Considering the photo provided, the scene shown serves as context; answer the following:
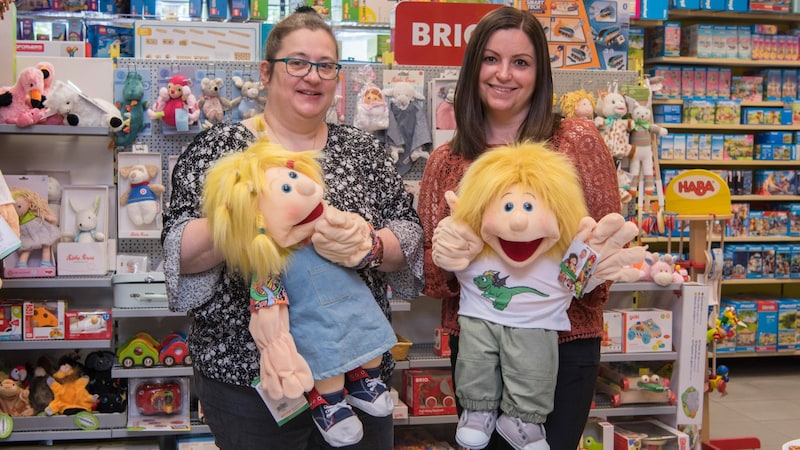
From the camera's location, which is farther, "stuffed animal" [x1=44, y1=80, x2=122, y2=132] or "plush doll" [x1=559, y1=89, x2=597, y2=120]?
"plush doll" [x1=559, y1=89, x2=597, y2=120]

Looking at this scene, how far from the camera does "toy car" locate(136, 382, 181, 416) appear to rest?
3176mm

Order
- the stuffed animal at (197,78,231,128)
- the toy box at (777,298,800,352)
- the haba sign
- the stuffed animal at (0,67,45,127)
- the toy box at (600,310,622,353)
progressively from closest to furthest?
1. the stuffed animal at (0,67,45,127)
2. the stuffed animal at (197,78,231,128)
3. the toy box at (600,310,622,353)
4. the haba sign
5. the toy box at (777,298,800,352)

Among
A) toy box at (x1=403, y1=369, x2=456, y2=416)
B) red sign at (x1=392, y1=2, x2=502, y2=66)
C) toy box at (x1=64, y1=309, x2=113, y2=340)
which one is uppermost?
red sign at (x1=392, y1=2, x2=502, y2=66)

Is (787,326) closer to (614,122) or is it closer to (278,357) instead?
(614,122)

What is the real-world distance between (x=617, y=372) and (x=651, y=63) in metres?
3.34

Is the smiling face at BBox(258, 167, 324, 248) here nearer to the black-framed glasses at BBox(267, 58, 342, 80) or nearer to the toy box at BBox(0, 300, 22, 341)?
the black-framed glasses at BBox(267, 58, 342, 80)

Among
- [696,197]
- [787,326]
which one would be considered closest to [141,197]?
[696,197]

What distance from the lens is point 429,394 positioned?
3383 millimetres

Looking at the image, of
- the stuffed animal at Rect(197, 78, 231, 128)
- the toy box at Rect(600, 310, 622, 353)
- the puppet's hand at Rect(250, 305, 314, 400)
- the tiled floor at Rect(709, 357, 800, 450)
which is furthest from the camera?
the tiled floor at Rect(709, 357, 800, 450)

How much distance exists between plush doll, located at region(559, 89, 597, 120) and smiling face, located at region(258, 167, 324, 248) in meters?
2.15

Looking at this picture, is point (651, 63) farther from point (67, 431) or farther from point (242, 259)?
point (242, 259)

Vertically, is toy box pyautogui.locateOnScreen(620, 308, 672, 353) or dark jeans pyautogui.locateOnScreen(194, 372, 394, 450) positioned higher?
dark jeans pyautogui.locateOnScreen(194, 372, 394, 450)

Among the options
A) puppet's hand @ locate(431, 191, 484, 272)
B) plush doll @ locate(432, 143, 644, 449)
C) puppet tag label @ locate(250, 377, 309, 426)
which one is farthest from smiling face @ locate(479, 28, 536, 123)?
puppet tag label @ locate(250, 377, 309, 426)

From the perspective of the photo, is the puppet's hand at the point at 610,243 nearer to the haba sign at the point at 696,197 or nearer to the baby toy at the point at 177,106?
the baby toy at the point at 177,106
